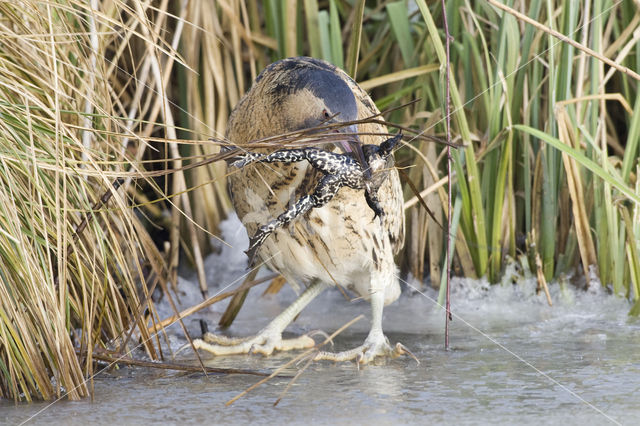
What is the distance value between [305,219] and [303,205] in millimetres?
543

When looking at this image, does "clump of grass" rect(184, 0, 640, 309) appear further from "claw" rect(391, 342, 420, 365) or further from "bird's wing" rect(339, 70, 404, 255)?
"claw" rect(391, 342, 420, 365)

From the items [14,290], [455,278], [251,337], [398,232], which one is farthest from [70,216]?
[455,278]

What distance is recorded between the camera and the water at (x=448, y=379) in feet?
7.64

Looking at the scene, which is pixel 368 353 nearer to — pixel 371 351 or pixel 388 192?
pixel 371 351

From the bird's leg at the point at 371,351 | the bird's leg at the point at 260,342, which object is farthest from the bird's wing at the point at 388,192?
the bird's leg at the point at 260,342

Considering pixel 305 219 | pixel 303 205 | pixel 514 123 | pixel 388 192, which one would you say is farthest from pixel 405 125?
pixel 303 205

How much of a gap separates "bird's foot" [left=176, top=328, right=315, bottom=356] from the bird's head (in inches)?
33.9

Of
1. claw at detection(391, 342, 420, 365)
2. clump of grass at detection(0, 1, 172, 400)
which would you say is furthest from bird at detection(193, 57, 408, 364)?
clump of grass at detection(0, 1, 172, 400)

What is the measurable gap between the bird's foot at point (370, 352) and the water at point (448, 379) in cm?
5

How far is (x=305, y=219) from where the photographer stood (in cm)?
337

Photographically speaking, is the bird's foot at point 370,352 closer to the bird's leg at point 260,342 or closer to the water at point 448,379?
the water at point 448,379

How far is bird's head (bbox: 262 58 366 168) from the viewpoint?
2885 mm

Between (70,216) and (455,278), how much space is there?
1.96 metres

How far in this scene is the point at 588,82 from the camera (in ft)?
13.2
